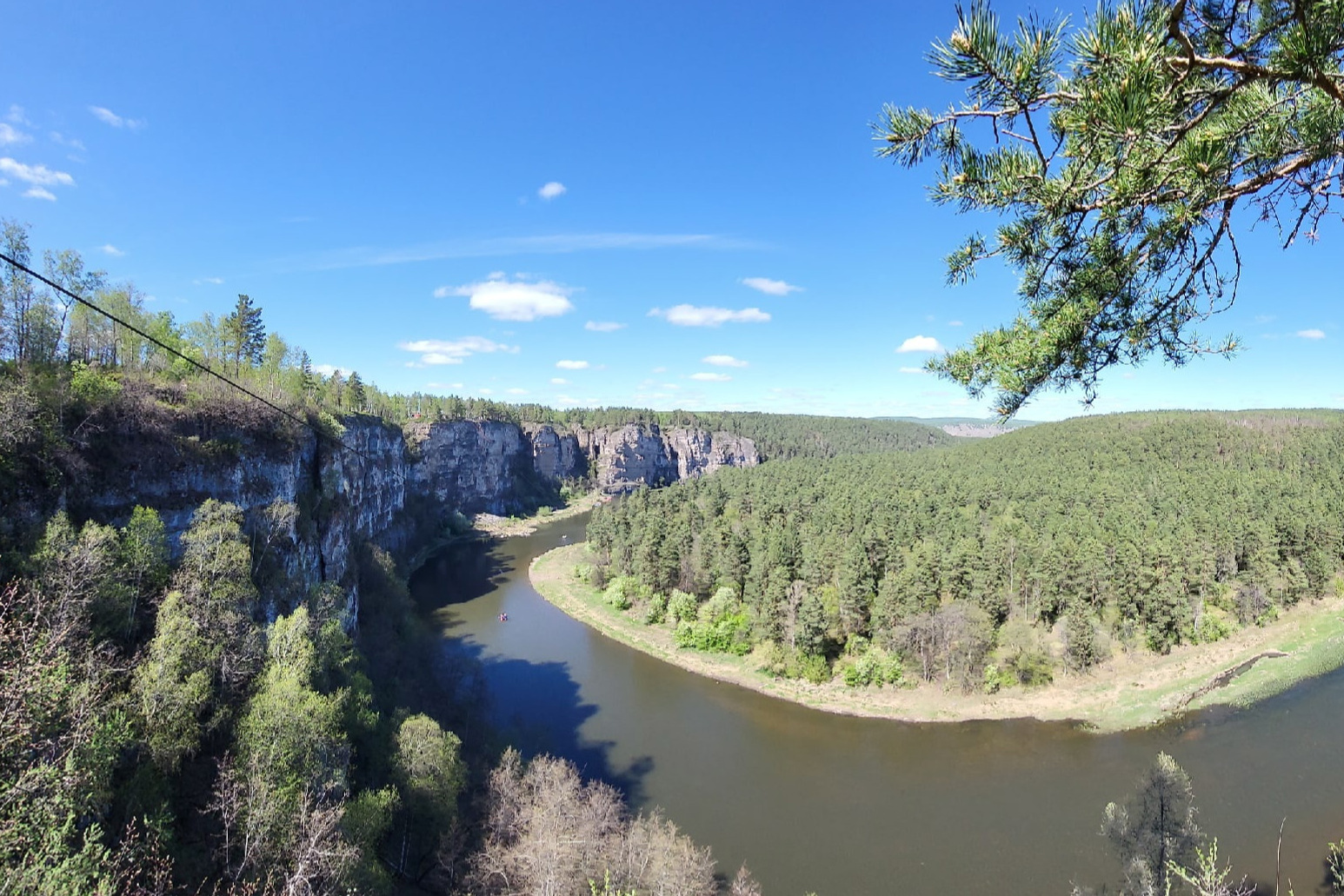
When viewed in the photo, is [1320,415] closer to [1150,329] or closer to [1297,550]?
[1297,550]

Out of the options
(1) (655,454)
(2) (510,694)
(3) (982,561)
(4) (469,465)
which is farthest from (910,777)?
(1) (655,454)

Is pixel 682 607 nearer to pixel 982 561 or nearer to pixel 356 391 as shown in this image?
pixel 982 561

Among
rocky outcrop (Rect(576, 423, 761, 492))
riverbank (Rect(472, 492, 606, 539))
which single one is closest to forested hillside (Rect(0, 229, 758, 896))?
Answer: riverbank (Rect(472, 492, 606, 539))

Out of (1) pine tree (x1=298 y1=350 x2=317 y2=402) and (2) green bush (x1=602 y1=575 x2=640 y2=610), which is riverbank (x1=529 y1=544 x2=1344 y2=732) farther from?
(1) pine tree (x1=298 y1=350 x2=317 y2=402)

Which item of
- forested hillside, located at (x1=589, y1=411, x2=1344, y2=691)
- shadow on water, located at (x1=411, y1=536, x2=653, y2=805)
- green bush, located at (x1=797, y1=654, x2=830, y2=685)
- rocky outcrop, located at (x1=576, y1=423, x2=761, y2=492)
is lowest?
shadow on water, located at (x1=411, y1=536, x2=653, y2=805)

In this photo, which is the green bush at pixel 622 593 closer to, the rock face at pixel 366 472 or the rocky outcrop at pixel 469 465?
the rock face at pixel 366 472

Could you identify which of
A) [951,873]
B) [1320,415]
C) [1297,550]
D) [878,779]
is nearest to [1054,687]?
[878,779]

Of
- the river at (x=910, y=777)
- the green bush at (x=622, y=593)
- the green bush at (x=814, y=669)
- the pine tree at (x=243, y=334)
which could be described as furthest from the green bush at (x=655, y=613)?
the pine tree at (x=243, y=334)
